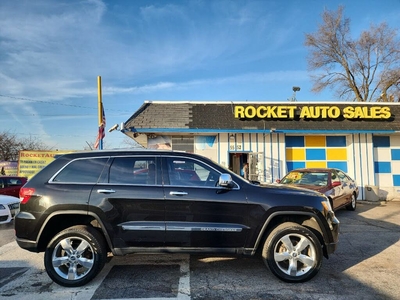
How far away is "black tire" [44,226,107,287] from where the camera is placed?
4.05m

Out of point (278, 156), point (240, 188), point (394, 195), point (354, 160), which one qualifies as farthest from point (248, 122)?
point (240, 188)

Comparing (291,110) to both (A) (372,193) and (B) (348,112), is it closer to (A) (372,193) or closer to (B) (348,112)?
(B) (348,112)

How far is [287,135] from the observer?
46.3ft

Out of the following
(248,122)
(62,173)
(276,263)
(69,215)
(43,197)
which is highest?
(248,122)

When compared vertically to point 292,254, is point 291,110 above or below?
above

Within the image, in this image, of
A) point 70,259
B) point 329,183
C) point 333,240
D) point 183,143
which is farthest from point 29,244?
point 183,143

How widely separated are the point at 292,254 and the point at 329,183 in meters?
5.29

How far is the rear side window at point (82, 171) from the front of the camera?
168 inches

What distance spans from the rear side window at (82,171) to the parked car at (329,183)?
620 cm

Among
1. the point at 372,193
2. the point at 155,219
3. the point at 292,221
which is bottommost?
the point at 372,193

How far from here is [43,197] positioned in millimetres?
4109

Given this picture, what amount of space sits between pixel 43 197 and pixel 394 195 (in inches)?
593

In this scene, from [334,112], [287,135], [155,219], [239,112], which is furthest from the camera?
[287,135]

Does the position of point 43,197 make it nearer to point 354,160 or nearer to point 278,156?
point 278,156
